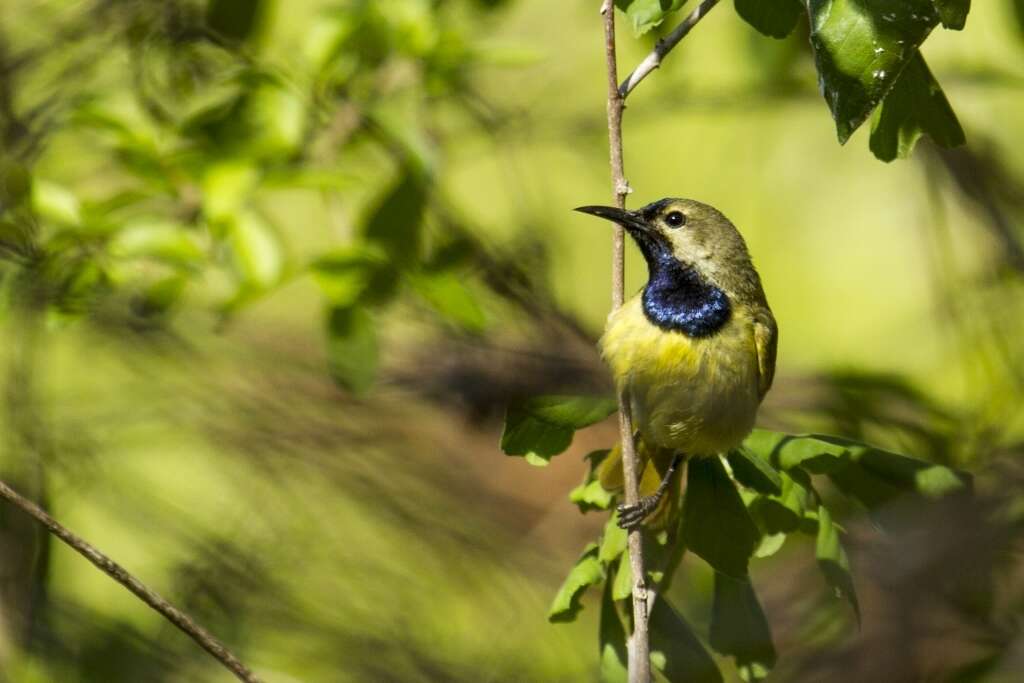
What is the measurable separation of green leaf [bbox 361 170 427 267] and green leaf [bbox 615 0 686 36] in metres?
1.65

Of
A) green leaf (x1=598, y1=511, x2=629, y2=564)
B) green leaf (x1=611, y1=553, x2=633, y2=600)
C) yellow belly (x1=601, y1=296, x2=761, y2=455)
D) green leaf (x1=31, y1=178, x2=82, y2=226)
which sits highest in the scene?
green leaf (x1=31, y1=178, x2=82, y2=226)

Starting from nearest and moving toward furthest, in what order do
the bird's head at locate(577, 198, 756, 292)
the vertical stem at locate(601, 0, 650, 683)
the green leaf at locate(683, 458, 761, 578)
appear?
the vertical stem at locate(601, 0, 650, 683)
the green leaf at locate(683, 458, 761, 578)
the bird's head at locate(577, 198, 756, 292)

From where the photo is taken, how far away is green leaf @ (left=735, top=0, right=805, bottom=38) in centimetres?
190

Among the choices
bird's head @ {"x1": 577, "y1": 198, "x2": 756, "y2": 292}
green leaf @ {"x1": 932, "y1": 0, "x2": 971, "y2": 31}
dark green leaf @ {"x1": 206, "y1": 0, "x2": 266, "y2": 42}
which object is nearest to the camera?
green leaf @ {"x1": 932, "y1": 0, "x2": 971, "y2": 31}

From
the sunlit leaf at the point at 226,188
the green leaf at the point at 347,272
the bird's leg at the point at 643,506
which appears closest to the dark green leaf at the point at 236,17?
the sunlit leaf at the point at 226,188

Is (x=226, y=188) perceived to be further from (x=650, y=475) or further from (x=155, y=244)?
(x=650, y=475)

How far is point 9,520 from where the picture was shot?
413 cm

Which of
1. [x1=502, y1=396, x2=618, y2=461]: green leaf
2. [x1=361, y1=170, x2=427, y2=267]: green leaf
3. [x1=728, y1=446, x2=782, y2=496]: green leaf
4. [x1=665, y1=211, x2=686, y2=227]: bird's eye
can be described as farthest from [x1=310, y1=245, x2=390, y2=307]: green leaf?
[x1=728, y1=446, x2=782, y2=496]: green leaf

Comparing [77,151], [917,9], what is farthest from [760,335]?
[77,151]

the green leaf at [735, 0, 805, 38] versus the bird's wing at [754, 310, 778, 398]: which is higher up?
the bird's wing at [754, 310, 778, 398]

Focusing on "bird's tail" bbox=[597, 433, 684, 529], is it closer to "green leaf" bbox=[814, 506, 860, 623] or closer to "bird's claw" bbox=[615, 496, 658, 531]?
"bird's claw" bbox=[615, 496, 658, 531]

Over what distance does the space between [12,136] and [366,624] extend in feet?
6.09

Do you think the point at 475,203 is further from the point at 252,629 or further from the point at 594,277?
the point at 252,629

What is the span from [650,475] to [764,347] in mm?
433
